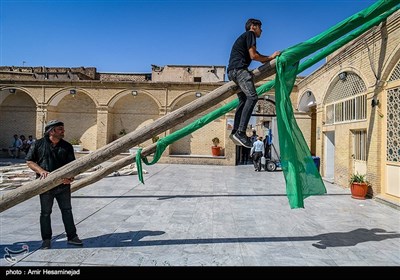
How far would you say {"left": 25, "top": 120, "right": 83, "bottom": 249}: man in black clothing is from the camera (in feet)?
13.6

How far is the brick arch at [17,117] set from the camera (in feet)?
65.8

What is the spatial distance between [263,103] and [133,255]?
20.4m

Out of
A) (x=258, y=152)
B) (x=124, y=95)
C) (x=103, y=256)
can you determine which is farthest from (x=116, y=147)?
(x=124, y=95)

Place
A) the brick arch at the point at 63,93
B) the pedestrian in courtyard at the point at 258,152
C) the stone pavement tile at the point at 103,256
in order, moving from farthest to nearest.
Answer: the brick arch at the point at 63,93, the pedestrian in courtyard at the point at 258,152, the stone pavement tile at the point at 103,256

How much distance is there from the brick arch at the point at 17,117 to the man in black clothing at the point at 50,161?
1835 cm

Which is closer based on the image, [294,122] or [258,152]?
[294,122]

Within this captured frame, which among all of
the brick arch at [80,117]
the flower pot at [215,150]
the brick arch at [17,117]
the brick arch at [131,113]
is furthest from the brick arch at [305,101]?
the brick arch at [17,117]

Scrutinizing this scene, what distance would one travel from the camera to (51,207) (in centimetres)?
425

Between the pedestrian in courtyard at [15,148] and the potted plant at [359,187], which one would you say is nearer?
the potted plant at [359,187]

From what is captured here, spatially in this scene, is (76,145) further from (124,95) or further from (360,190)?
(360,190)

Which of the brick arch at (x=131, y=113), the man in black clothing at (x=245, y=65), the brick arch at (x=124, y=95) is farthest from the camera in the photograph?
the brick arch at (x=131, y=113)

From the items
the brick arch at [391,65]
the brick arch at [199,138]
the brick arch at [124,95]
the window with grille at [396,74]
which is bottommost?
the brick arch at [199,138]

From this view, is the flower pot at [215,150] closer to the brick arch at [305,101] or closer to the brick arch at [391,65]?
the brick arch at [305,101]

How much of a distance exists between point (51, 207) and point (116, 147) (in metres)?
1.31
